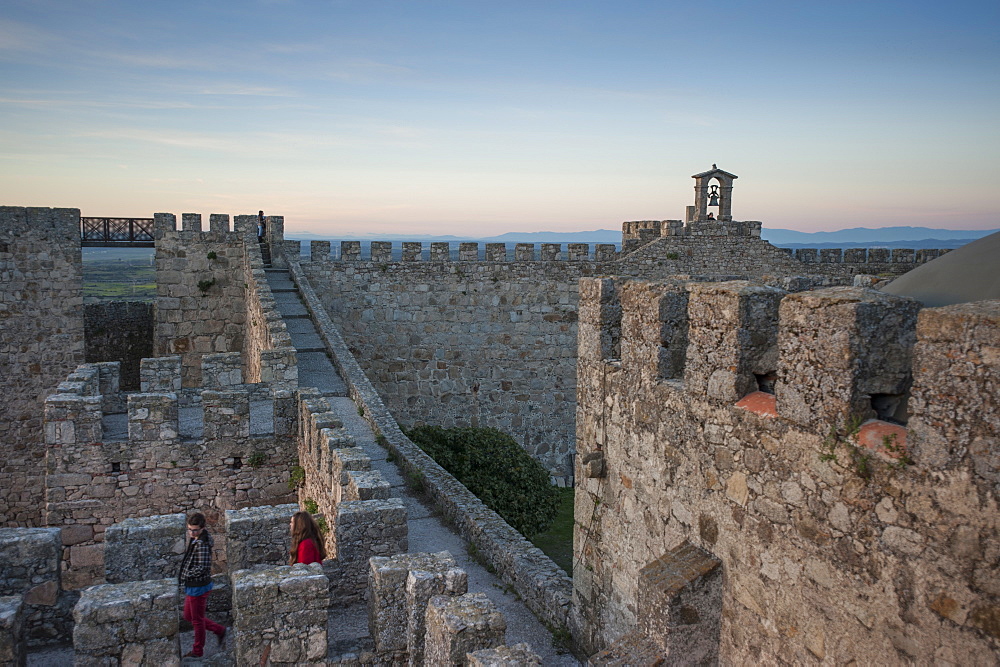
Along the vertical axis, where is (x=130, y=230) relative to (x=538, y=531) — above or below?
above

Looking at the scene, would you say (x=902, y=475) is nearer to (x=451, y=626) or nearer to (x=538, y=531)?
(x=451, y=626)

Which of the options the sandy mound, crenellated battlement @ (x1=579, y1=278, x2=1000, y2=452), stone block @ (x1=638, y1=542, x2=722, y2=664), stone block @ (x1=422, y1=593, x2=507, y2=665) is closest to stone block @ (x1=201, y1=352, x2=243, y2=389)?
stone block @ (x1=422, y1=593, x2=507, y2=665)

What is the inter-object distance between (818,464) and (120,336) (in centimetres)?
1871

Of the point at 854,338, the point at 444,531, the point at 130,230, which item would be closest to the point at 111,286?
the point at 130,230

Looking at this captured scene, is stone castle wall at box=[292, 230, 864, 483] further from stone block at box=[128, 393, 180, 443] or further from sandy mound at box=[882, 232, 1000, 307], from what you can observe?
sandy mound at box=[882, 232, 1000, 307]

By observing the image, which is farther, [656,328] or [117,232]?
[117,232]

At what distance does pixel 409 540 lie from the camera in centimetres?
773

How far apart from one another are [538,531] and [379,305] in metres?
6.89

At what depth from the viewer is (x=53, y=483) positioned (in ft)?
29.9

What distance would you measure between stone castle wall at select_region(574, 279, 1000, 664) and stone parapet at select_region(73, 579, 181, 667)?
9.01 ft

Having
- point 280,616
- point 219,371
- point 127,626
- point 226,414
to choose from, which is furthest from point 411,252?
point 127,626

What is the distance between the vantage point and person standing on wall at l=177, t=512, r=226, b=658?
5754 millimetres

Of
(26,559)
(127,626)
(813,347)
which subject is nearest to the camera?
(813,347)

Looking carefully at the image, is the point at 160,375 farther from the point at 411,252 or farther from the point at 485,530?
the point at 411,252
